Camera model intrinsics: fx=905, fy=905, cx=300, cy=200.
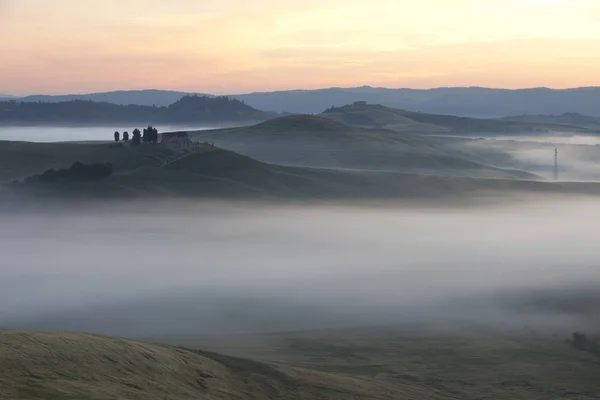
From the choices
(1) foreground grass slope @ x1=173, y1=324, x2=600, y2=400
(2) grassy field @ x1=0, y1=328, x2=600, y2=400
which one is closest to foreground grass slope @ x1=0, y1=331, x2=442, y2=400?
(2) grassy field @ x1=0, y1=328, x2=600, y2=400

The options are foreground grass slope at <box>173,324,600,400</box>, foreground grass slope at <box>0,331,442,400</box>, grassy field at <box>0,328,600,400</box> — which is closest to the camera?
foreground grass slope at <box>0,331,442,400</box>

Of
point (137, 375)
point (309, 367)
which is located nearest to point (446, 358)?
point (309, 367)

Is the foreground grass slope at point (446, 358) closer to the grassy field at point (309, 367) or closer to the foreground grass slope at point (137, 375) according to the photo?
the grassy field at point (309, 367)

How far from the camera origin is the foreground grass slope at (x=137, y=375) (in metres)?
46.4

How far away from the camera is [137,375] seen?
173 feet

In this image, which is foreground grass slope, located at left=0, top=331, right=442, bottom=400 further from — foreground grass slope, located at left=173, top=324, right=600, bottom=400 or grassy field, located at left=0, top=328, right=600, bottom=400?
foreground grass slope, located at left=173, top=324, right=600, bottom=400

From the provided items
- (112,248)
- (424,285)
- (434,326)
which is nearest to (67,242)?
(112,248)

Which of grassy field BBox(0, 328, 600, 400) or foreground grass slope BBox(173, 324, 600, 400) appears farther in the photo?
foreground grass slope BBox(173, 324, 600, 400)

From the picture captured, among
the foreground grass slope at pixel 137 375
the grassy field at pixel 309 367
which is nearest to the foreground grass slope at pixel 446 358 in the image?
the grassy field at pixel 309 367

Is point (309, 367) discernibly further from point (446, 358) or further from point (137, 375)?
point (137, 375)

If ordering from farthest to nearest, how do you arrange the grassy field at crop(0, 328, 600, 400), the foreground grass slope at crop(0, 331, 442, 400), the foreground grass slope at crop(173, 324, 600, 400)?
the foreground grass slope at crop(173, 324, 600, 400), the grassy field at crop(0, 328, 600, 400), the foreground grass slope at crop(0, 331, 442, 400)

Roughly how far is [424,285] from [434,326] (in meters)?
38.3

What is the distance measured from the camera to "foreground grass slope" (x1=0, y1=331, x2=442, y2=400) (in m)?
46.4

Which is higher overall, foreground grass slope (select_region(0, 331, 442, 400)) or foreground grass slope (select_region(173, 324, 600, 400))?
foreground grass slope (select_region(0, 331, 442, 400))
